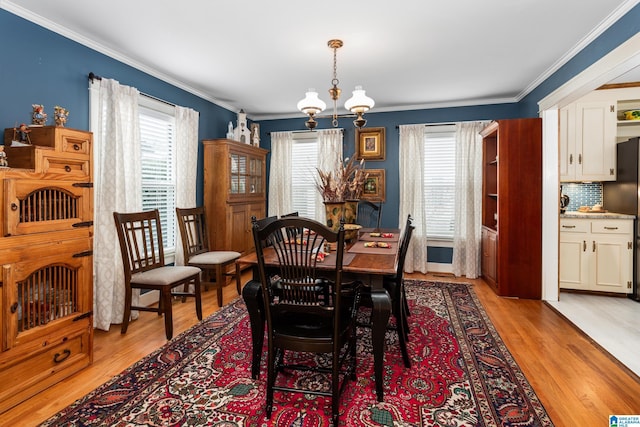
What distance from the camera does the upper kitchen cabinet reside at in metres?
4.07

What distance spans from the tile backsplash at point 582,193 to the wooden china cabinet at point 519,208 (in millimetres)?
926

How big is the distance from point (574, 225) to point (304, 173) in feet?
12.4

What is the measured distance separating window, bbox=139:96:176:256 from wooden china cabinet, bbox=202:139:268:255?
53 cm

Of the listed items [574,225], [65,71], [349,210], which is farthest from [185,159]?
[574,225]

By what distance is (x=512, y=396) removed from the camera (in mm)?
2068

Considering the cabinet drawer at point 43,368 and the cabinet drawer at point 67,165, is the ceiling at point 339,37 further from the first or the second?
the cabinet drawer at point 43,368

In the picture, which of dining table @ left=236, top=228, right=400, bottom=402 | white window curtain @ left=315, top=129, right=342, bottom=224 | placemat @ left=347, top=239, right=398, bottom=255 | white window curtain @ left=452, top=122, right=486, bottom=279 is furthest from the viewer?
white window curtain @ left=315, top=129, right=342, bottom=224

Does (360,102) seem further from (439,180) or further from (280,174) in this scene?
(280,174)

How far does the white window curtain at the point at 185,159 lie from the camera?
162 inches

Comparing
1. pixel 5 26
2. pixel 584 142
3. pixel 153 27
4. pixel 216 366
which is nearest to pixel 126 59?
pixel 153 27

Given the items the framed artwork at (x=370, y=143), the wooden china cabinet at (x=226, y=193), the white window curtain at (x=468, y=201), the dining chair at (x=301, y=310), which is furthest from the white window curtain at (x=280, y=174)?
the dining chair at (x=301, y=310)

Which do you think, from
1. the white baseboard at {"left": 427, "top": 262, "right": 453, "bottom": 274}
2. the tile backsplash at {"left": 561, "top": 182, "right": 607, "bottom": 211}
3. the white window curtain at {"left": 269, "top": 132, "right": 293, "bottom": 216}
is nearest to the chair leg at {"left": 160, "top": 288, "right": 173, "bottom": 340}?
the white window curtain at {"left": 269, "top": 132, "right": 293, "bottom": 216}

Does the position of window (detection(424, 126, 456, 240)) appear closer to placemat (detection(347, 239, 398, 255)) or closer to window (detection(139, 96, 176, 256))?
placemat (detection(347, 239, 398, 255))

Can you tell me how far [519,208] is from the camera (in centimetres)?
404
